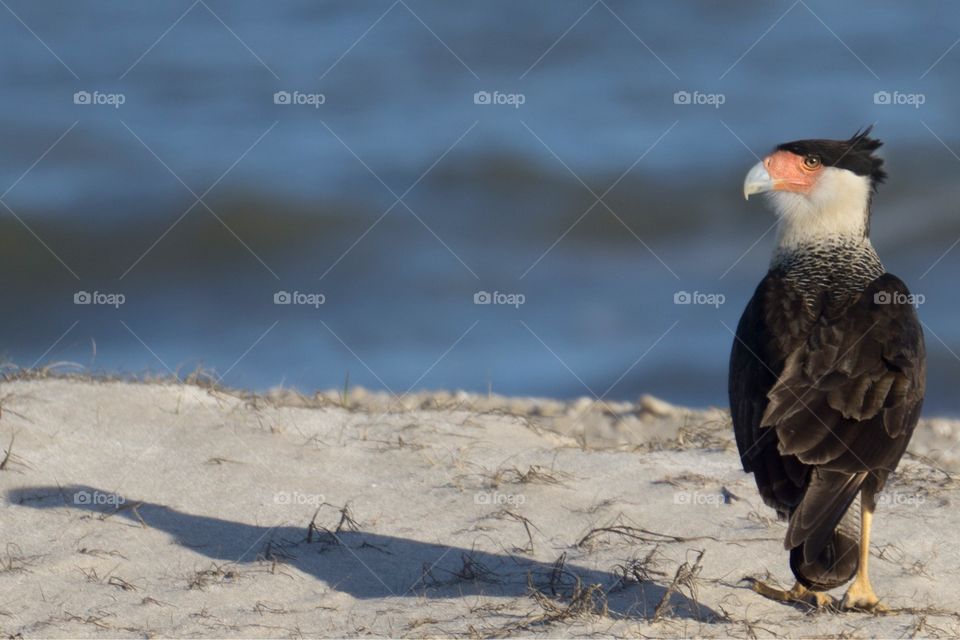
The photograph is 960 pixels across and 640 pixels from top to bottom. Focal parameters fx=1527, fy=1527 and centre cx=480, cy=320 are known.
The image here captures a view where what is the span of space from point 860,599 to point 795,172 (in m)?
1.79

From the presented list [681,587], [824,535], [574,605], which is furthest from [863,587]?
[574,605]

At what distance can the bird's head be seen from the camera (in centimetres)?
605

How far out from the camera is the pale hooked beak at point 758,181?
6102mm

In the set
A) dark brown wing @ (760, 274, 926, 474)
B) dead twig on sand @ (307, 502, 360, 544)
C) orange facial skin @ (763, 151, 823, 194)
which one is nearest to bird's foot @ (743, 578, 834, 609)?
dark brown wing @ (760, 274, 926, 474)

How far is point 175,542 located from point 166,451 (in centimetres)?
88

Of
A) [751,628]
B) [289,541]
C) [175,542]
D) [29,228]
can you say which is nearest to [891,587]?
[751,628]

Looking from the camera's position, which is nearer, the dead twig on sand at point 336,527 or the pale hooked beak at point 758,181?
the dead twig on sand at point 336,527

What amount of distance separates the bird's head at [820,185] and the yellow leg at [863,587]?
4.21 feet

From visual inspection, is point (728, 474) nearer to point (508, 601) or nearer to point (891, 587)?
point (891, 587)

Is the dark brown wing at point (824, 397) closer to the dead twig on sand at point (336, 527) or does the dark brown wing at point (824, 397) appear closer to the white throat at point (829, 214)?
the white throat at point (829, 214)

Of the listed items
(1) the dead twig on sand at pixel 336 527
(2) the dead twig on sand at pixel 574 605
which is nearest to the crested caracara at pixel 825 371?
(2) the dead twig on sand at pixel 574 605

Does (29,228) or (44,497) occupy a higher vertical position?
(29,228)

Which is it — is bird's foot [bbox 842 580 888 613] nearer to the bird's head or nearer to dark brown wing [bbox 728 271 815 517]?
dark brown wing [bbox 728 271 815 517]

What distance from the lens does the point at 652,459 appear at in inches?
263
